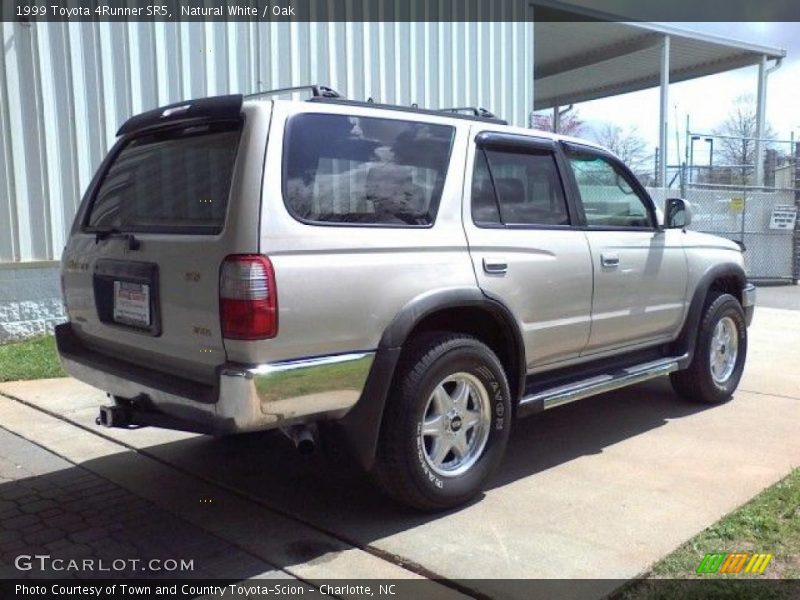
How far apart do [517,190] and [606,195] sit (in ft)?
3.50

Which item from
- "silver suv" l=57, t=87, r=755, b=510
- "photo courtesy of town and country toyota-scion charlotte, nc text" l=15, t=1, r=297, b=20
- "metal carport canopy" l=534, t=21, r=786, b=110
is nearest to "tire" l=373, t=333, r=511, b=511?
"silver suv" l=57, t=87, r=755, b=510

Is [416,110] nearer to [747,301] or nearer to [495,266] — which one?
[495,266]

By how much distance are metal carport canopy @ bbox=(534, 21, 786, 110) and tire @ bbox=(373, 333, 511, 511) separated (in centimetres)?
1175

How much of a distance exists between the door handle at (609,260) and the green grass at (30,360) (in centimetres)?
494

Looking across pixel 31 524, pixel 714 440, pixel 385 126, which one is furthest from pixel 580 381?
Result: pixel 31 524

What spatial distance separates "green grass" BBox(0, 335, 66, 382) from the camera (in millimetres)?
6809

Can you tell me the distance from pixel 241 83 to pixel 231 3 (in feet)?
3.01

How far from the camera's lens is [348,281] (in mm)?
3295

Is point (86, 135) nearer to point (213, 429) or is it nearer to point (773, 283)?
point (213, 429)

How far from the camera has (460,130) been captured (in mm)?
4039

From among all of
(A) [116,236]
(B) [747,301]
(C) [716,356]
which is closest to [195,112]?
(A) [116,236]

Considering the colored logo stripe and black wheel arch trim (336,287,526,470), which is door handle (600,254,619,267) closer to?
black wheel arch trim (336,287,526,470)

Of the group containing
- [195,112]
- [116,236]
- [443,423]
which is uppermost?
[195,112]

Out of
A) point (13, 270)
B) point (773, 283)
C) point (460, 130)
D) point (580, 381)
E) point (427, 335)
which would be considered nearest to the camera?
point (427, 335)
